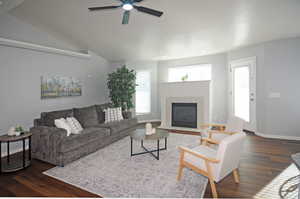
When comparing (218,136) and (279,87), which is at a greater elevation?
(279,87)

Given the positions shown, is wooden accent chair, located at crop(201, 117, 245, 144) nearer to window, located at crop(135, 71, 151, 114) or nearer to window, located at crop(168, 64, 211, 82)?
window, located at crop(168, 64, 211, 82)

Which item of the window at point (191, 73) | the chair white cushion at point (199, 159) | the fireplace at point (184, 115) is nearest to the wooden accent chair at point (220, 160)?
the chair white cushion at point (199, 159)

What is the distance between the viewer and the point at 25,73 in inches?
149

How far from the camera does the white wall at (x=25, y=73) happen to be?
345cm

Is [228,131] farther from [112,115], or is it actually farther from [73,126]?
[73,126]

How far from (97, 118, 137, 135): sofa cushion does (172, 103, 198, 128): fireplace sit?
5.57 feet

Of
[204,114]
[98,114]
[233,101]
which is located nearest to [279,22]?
[233,101]

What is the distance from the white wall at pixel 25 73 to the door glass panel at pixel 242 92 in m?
5.46

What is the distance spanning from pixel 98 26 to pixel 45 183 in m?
3.52

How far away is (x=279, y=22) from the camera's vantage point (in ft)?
10.9

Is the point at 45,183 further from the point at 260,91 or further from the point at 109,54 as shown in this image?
the point at 260,91

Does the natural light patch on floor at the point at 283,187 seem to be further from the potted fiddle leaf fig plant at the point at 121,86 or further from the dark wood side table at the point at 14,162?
the potted fiddle leaf fig plant at the point at 121,86

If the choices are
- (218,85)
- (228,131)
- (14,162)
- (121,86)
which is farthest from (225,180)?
(121,86)

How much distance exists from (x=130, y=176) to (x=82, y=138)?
132 cm
